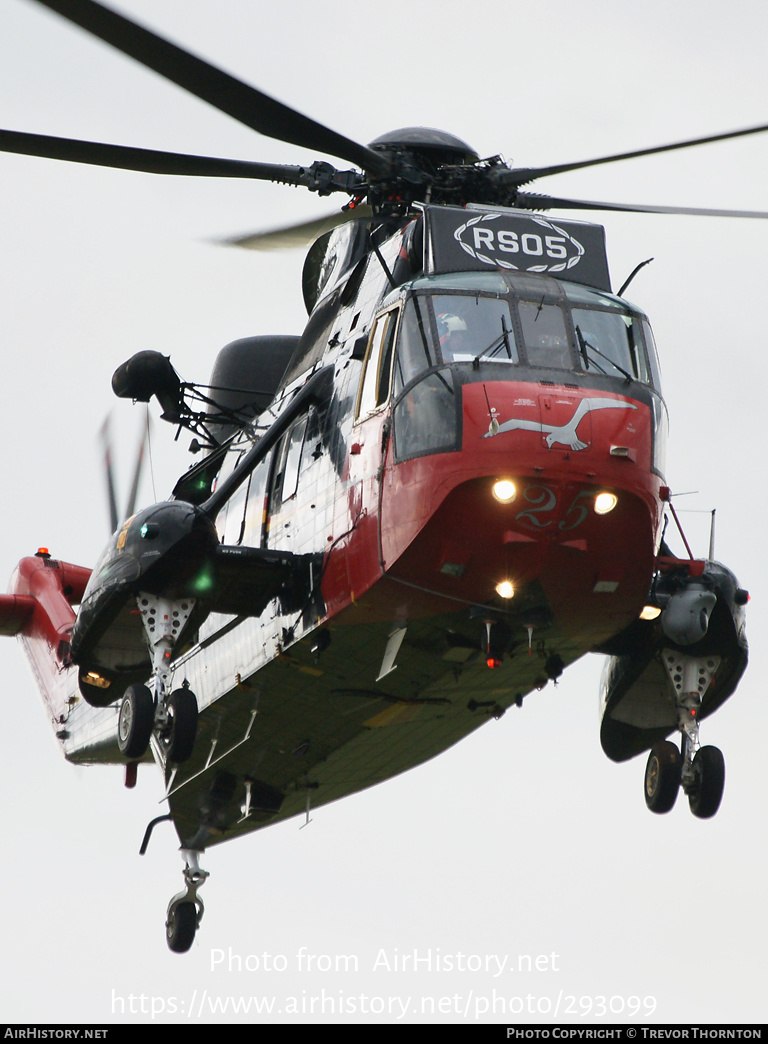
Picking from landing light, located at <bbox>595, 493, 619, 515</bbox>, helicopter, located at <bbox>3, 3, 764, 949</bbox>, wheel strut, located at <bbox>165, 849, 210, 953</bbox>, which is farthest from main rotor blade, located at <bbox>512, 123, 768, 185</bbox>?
wheel strut, located at <bbox>165, 849, 210, 953</bbox>

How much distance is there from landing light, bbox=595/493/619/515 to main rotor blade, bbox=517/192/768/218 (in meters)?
4.51

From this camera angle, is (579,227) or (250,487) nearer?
(579,227)

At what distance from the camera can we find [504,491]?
47.4ft

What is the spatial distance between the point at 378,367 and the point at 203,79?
3.11 meters

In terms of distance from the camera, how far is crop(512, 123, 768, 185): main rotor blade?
1598cm

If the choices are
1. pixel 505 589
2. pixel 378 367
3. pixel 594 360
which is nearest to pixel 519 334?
pixel 594 360

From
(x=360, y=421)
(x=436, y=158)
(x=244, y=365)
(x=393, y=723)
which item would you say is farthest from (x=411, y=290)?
(x=244, y=365)

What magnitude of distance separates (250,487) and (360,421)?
124 inches

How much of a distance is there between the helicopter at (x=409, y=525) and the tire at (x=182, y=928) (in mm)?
1550

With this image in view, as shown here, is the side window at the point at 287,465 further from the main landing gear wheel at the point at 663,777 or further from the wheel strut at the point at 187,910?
the wheel strut at the point at 187,910

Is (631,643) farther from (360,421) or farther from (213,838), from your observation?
(213,838)

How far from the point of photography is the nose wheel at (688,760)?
677 inches

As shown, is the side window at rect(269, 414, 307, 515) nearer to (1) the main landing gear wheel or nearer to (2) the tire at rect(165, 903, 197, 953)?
(1) the main landing gear wheel

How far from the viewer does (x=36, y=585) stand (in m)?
25.3
